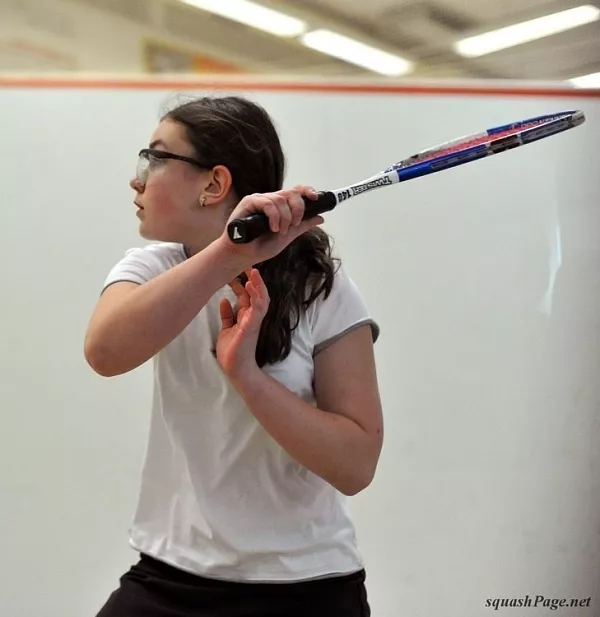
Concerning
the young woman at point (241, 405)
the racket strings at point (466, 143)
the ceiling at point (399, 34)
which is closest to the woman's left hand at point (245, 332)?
the young woman at point (241, 405)

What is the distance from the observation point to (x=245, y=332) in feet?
2.36

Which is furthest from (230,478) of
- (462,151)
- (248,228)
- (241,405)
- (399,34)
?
(399,34)

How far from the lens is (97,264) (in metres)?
1.15

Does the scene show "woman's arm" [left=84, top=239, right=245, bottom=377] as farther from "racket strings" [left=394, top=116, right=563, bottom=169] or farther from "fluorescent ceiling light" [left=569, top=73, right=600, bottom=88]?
"fluorescent ceiling light" [left=569, top=73, right=600, bottom=88]

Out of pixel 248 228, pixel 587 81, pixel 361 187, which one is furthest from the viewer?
pixel 587 81

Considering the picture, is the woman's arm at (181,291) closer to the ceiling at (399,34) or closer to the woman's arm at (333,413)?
the woman's arm at (333,413)

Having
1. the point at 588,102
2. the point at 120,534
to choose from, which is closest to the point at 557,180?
the point at 588,102

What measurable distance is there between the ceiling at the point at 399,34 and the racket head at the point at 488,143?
14.4 inches

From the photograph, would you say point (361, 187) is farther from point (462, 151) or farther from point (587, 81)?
point (587, 81)

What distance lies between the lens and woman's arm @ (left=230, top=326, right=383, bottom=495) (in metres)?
0.72

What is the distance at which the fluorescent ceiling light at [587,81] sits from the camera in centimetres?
113

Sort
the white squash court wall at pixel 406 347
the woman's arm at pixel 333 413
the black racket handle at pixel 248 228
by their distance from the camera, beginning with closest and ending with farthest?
the black racket handle at pixel 248 228 → the woman's arm at pixel 333 413 → the white squash court wall at pixel 406 347

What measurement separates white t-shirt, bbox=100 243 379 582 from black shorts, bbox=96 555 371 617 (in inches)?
0.6

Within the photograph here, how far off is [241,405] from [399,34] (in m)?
0.71
